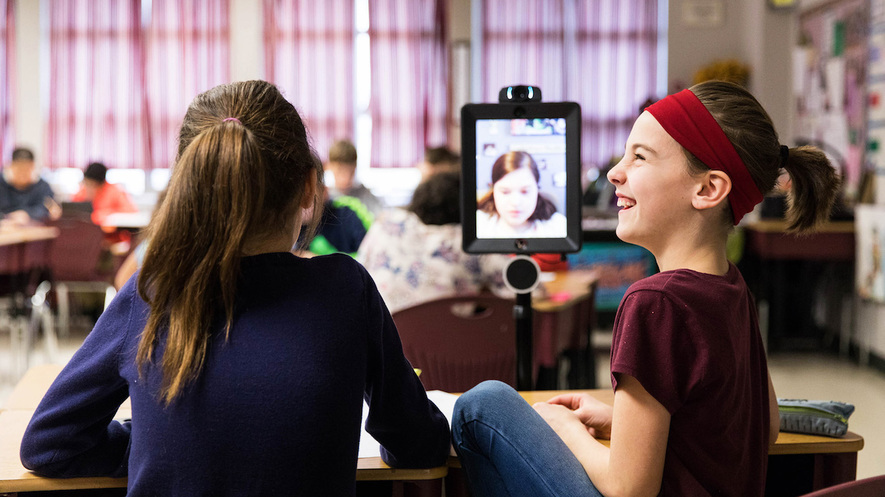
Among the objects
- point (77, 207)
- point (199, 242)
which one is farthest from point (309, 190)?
point (77, 207)

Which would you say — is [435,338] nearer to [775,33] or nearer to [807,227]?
[807,227]

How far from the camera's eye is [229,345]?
1024mm

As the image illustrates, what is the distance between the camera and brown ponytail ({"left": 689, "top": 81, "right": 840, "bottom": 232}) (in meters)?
1.11

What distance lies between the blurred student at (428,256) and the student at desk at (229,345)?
59.7 inches

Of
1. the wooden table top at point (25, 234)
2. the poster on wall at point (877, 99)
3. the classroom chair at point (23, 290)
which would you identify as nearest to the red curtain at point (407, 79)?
the wooden table top at point (25, 234)

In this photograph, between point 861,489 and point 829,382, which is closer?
point 861,489

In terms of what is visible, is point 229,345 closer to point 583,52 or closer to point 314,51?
point 314,51

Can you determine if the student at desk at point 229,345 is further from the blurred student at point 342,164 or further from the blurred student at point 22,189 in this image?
the blurred student at point 22,189

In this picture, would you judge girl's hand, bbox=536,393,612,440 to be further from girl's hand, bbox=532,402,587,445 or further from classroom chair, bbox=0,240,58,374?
classroom chair, bbox=0,240,58,374

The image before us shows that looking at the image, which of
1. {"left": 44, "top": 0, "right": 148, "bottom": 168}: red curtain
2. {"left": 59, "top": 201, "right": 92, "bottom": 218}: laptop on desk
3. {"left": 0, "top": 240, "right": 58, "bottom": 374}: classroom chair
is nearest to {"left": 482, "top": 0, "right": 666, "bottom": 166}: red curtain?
{"left": 44, "top": 0, "right": 148, "bottom": 168}: red curtain

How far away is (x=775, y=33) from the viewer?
6.59 m

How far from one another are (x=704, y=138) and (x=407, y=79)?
704 cm

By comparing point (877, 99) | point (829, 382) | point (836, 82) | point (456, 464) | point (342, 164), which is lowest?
point (829, 382)

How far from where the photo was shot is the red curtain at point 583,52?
7.95 meters
